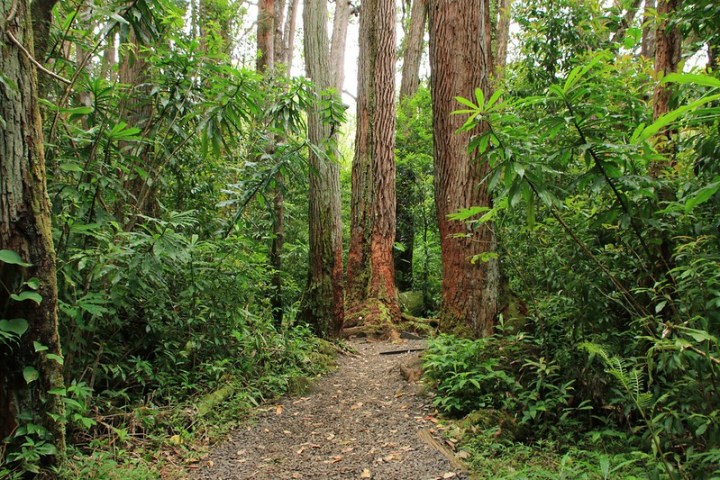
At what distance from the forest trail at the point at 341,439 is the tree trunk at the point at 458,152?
3.48 feet

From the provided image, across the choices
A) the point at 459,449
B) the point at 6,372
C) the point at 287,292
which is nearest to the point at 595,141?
the point at 459,449

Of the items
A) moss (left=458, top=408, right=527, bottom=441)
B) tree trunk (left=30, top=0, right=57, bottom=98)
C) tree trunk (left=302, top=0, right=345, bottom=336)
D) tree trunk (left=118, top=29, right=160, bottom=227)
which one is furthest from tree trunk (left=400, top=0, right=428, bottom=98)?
moss (left=458, top=408, right=527, bottom=441)

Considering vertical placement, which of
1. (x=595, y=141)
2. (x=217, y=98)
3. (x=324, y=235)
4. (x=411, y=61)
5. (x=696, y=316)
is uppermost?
(x=411, y=61)

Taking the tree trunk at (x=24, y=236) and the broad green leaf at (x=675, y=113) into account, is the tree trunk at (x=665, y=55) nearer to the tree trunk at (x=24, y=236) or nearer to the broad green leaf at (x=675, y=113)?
the broad green leaf at (x=675, y=113)

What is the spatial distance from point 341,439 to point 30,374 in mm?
2291

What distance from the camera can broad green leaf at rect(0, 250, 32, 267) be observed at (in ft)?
7.13

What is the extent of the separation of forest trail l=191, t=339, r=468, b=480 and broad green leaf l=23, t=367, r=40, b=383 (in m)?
1.26

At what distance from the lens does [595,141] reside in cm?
236

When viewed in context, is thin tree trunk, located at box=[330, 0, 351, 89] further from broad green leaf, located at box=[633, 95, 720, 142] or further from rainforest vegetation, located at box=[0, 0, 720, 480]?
broad green leaf, located at box=[633, 95, 720, 142]

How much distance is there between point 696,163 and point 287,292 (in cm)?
657

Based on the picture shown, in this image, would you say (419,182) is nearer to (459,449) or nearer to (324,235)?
(324,235)

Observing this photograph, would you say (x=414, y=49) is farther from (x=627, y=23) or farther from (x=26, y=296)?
(x=26, y=296)

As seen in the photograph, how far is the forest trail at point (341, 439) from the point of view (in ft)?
9.82

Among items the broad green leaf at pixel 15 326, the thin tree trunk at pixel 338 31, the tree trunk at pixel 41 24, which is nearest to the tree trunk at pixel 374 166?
the tree trunk at pixel 41 24
